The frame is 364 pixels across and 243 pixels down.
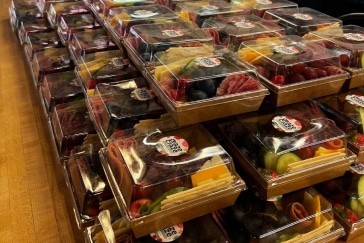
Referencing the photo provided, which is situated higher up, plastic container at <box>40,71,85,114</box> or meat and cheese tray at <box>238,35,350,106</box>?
meat and cheese tray at <box>238,35,350,106</box>

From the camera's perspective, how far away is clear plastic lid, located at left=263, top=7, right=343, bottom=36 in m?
1.67

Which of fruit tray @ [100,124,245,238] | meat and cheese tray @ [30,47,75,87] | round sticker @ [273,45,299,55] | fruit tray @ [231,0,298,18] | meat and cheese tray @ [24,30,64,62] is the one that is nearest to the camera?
fruit tray @ [100,124,245,238]

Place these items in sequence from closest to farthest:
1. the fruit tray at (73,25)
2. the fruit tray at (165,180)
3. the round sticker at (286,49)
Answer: the fruit tray at (165,180), the round sticker at (286,49), the fruit tray at (73,25)

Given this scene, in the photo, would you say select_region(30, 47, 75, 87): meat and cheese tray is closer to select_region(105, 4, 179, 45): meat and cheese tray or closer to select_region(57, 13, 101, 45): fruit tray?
select_region(57, 13, 101, 45): fruit tray

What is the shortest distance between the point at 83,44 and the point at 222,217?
1.15 m

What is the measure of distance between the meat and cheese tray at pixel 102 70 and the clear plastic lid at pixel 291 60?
569 mm

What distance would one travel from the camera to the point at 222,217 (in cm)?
133

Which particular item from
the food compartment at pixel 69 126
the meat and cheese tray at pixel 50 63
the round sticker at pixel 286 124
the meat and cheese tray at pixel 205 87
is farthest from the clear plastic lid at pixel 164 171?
the meat and cheese tray at pixel 50 63

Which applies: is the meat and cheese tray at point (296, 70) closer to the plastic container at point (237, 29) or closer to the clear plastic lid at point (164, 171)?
the plastic container at point (237, 29)

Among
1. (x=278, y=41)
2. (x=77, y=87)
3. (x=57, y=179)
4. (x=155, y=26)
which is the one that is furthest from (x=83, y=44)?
(x=278, y=41)

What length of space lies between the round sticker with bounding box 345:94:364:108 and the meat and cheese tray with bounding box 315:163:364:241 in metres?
0.23

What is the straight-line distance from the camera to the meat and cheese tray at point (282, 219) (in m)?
1.23

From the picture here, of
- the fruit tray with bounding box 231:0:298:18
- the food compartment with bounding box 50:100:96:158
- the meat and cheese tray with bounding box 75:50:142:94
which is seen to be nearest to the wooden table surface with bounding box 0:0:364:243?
the food compartment with bounding box 50:100:96:158

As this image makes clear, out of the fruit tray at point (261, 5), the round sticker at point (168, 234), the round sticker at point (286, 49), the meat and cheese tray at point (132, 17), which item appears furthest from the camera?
the fruit tray at point (261, 5)
